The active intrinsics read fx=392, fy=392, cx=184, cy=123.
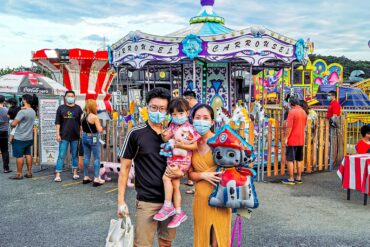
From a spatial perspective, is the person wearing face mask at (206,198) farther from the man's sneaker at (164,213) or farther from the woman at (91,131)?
the woman at (91,131)

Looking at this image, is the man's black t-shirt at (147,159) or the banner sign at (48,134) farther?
the banner sign at (48,134)

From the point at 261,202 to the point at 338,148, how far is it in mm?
4194

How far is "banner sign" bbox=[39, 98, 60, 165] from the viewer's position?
8969 mm

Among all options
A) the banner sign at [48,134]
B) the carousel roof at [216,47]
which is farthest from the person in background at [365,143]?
the banner sign at [48,134]

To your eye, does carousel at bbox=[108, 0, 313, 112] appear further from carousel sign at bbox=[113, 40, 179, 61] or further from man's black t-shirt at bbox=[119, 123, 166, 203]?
man's black t-shirt at bbox=[119, 123, 166, 203]

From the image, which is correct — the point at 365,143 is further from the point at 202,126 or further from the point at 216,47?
the point at 202,126

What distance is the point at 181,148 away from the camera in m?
3.17

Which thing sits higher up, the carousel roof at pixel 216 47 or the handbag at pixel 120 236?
the carousel roof at pixel 216 47

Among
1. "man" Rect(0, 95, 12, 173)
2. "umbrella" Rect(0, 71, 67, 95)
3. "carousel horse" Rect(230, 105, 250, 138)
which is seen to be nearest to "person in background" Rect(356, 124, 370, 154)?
"carousel horse" Rect(230, 105, 250, 138)

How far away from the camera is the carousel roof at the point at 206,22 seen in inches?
423

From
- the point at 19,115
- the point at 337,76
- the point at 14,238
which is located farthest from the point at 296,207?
the point at 337,76

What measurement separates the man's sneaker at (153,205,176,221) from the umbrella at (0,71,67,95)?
A: 10.1m

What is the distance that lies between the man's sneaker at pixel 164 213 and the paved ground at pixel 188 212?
63.2 inches

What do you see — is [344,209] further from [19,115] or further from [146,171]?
[19,115]
